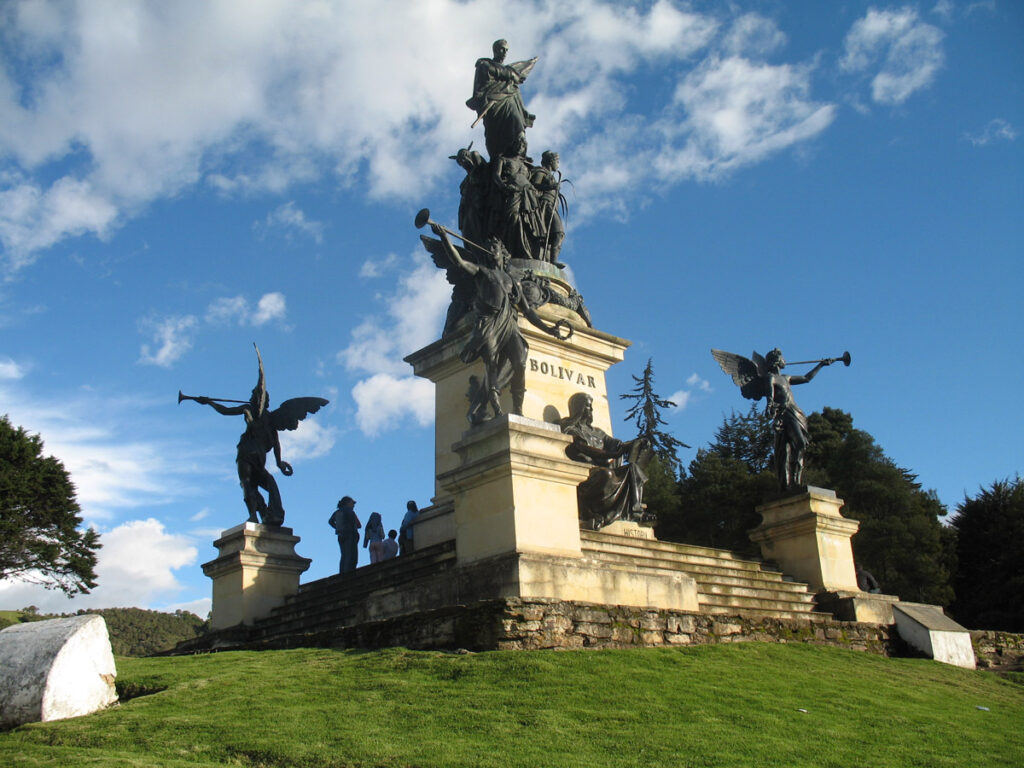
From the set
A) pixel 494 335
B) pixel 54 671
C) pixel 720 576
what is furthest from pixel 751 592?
pixel 54 671

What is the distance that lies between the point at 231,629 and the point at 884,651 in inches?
376

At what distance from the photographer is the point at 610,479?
14367 millimetres

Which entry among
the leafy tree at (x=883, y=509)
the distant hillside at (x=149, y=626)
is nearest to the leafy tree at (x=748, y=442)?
the leafy tree at (x=883, y=509)

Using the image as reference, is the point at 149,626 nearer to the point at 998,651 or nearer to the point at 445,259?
Result: the point at 445,259

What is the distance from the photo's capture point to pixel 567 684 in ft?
25.9

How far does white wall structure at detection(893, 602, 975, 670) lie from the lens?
13273 mm

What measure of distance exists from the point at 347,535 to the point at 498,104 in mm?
9167

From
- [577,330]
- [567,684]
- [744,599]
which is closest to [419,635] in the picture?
[567,684]

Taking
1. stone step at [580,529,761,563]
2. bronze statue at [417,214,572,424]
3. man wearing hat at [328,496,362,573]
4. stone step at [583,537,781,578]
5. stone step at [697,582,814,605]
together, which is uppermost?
bronze statue at [417,214,572,424]

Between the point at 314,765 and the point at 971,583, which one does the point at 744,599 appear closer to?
the point at 314,765

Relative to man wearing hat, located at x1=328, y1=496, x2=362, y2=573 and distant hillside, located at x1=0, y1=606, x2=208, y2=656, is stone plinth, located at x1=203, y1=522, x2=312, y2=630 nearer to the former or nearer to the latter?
man wearing hat, located at x1=328, y1=496, x2=362, y2=573

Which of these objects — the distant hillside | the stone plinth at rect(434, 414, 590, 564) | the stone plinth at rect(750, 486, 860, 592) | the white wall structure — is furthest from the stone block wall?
the distant hillside

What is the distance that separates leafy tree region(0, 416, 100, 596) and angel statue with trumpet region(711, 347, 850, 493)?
24617mm

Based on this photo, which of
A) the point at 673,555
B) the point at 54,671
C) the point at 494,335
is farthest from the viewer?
the point at 673,555
